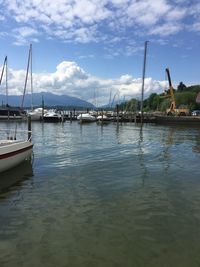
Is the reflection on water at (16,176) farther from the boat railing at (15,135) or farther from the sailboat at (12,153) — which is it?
the boat railing at (15,135)

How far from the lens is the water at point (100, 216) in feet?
29.0

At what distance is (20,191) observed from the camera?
15.0 meters

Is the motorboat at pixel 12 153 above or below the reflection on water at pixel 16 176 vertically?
above

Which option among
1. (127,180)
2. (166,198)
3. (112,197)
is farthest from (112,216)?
(127,180)

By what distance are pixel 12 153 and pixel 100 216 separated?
8.71 metres

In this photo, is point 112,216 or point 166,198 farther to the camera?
point 166,198

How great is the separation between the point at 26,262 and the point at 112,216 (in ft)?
12.5

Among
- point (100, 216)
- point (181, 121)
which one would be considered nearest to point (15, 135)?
point (100, 216)

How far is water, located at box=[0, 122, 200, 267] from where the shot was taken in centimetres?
885

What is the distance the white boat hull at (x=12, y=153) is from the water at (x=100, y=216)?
439mm

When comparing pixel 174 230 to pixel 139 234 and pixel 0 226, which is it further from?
pixel 0 226

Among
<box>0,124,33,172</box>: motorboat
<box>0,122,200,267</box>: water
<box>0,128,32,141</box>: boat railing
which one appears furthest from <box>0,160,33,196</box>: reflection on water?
<box>0,128,32,141</box>: boat railing

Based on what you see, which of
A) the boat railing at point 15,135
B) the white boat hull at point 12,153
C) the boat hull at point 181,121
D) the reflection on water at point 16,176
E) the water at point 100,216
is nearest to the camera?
the water at point 100,216

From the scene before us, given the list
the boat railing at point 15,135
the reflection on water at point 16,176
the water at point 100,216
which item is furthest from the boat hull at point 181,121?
the reflection on water at point 16,176
